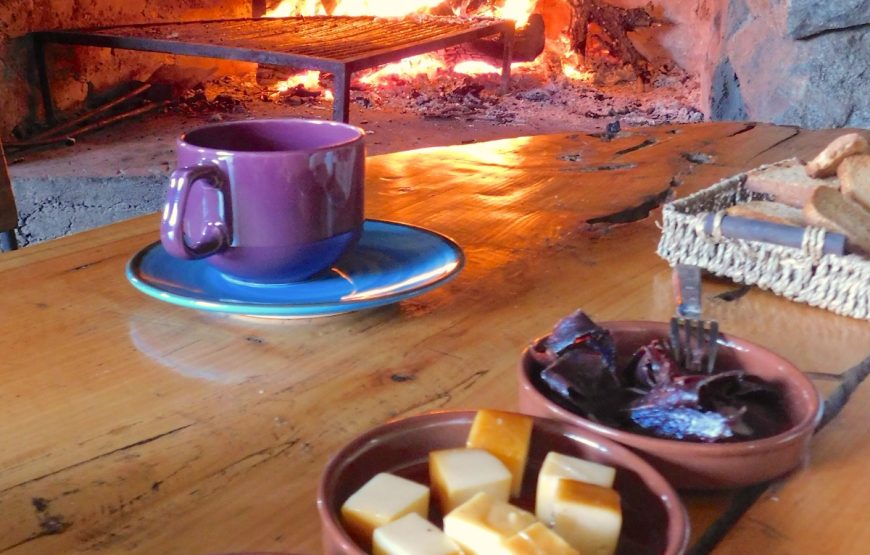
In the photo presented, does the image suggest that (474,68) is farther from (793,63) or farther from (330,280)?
(330,280)

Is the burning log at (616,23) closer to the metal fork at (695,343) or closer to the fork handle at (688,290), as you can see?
the fork handle at (688,290)

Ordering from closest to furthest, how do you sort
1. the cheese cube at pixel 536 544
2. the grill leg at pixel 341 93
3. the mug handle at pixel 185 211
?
the cheese cube at pixel 536 544, the mug handle at pixel 185 211, the grill leg at pixel 341 93

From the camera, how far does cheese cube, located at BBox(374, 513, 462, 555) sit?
310 millimetres

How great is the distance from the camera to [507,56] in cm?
334

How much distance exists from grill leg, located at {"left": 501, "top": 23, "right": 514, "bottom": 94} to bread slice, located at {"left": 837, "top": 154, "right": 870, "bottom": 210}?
8.33 ft

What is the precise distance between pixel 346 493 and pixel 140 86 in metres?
2.78

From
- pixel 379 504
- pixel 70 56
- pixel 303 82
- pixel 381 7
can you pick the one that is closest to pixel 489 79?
pixel 381 7

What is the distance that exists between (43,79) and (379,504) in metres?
2.46

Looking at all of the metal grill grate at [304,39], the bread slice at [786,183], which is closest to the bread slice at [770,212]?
the bread slice at [786,183]

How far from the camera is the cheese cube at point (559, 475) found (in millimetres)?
346

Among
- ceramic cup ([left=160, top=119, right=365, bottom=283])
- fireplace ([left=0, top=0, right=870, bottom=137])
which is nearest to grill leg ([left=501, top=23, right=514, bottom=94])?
fireplace ([left=0, top=0, right=870, bottom=137])

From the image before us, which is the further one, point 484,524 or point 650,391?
point 650,391

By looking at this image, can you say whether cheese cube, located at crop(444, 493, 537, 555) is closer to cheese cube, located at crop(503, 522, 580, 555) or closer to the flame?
cheese cube, located at crop(503, 522, 580, 555)

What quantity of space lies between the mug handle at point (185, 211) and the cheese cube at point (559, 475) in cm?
30
